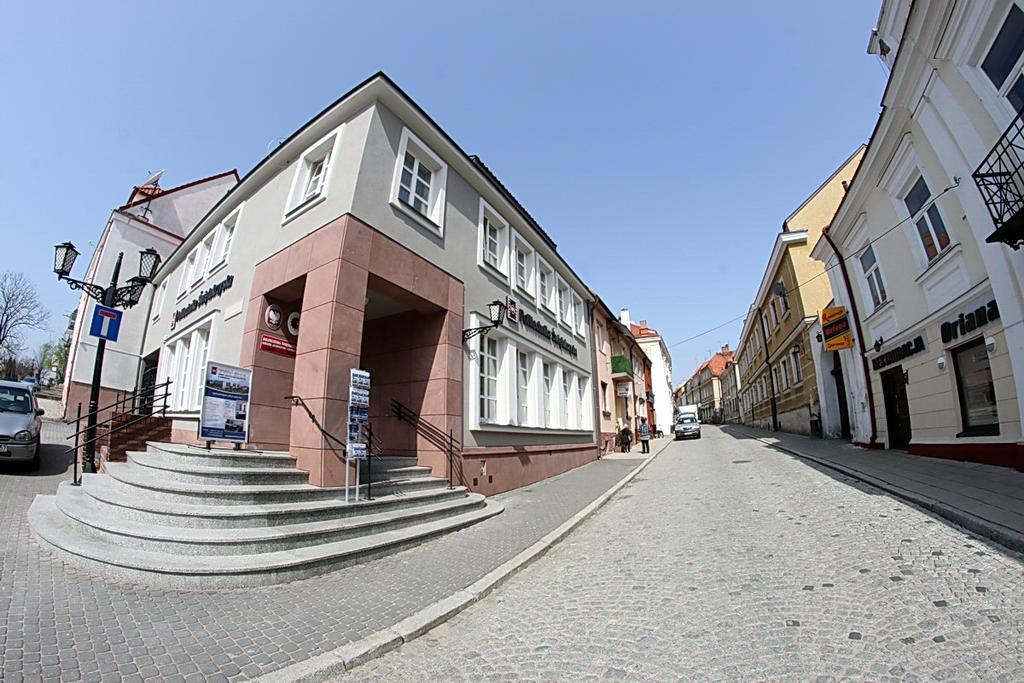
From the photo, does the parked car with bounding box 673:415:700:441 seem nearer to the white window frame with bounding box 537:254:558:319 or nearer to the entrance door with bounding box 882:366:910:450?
the entrance door with bounding box 882:366:910:450

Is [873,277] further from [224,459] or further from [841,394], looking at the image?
[224,459]

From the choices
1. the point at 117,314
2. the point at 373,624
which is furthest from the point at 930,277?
the point at 117,314

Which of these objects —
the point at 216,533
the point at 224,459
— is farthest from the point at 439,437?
the point at 216,533

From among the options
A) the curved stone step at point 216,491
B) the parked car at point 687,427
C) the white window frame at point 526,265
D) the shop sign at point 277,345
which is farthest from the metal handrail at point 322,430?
the parked car at point 687,427

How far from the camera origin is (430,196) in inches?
388

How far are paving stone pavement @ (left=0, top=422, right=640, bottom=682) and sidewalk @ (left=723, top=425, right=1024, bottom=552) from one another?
527cm

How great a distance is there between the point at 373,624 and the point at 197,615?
1.50 meters

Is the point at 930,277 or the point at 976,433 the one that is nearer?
the point at 976,433

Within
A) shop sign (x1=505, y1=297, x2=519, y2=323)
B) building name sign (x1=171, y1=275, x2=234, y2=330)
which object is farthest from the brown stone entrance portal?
shop sign (x1=505, y1=297, x2=519, y2=323)

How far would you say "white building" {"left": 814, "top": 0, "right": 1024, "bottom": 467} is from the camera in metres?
7.15

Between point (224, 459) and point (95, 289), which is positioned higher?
point (95, 289)

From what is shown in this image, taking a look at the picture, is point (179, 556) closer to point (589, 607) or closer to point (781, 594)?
point (589, 607)

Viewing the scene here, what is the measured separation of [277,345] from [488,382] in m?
4.63

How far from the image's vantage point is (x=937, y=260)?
949 centimetres
